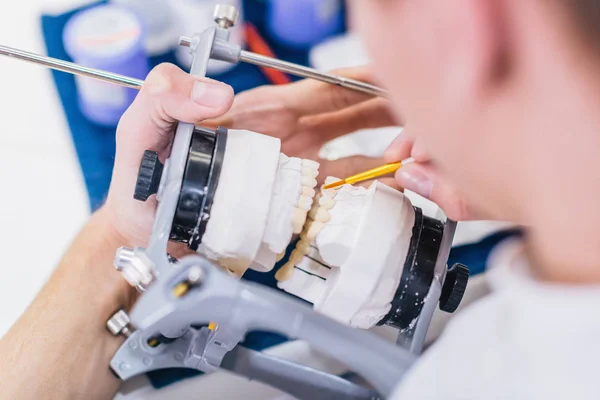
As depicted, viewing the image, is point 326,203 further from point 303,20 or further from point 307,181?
point 303,20

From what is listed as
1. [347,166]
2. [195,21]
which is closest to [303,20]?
[195,21]

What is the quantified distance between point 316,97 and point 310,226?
1.42 feet

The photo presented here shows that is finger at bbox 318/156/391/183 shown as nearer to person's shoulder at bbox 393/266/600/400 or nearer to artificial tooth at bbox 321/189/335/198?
artificial tooth at bbox 321/189/335/198

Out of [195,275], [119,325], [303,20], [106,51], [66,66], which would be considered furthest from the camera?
[303,20]

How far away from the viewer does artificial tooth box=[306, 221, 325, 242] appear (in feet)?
1.77

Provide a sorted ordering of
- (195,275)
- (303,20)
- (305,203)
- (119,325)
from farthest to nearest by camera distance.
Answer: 1. (303,20)
2. (119,325)
3. (305,203)
4. (195,275)

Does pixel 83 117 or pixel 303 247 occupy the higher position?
pixel 303 247

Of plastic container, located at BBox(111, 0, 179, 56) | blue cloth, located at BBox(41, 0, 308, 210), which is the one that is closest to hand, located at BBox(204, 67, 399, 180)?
blue cloth, located at BBox(41, 0, 308, 210)

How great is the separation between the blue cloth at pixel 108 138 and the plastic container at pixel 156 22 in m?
0.02

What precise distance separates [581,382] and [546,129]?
0.53 ft

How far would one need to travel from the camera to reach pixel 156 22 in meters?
1.00

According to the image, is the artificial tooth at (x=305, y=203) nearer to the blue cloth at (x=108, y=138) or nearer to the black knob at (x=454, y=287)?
the black knob at (x=454, y=287)

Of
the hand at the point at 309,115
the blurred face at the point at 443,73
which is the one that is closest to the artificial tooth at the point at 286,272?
the blurred face at the point at 443,73

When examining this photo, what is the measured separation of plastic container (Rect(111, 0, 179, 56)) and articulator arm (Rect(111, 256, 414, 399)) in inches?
23.7
